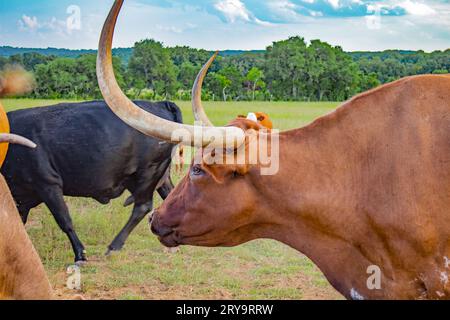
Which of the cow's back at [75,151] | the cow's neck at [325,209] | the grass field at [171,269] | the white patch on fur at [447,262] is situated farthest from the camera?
the cow's back at [75,151]

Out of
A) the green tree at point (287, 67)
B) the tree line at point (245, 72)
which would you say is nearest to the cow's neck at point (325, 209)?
the tree line at point (245, 72)

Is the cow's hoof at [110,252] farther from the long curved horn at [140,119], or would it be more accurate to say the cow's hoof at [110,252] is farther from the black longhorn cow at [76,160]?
the long curved horn at [140,119]

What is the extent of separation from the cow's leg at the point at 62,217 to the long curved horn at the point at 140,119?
474 cm

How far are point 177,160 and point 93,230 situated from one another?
5.66 feet

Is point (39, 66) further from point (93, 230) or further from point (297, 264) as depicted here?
point (297, 264)

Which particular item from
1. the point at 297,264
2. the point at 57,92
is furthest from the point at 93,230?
the point at 57,92

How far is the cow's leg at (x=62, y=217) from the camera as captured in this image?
25.8 feet

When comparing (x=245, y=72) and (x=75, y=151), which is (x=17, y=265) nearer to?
(x=75, y=151)

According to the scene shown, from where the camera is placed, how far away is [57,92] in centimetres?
1614

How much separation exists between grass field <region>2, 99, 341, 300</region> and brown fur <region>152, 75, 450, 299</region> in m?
2.98

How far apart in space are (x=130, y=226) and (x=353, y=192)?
538cm

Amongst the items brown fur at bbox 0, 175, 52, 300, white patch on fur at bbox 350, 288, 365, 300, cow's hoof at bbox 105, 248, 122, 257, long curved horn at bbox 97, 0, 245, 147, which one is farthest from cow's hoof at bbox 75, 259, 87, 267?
white patch on fur at bbox 350, 288, 365, 300

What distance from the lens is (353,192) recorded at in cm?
362

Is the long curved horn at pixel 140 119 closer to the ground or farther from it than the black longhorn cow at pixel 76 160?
farther from it
